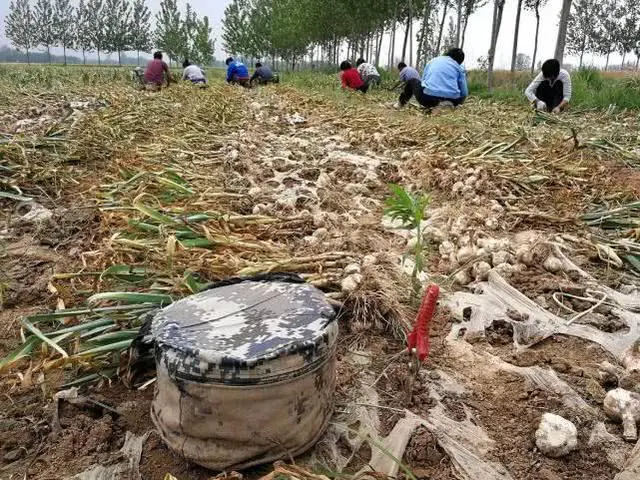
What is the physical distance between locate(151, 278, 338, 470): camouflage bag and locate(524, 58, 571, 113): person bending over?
6583 mm

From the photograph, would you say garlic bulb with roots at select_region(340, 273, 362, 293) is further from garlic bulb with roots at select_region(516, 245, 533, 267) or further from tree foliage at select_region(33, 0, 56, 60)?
tree foliage at select_region(33, 0, 56, 60)

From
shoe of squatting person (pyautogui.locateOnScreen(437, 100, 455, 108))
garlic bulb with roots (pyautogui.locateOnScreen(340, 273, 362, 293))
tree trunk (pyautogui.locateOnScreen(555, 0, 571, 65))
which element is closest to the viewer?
garlic bulb with roots (pyautogui.locateOnScreen(340, 273, 362, 293))

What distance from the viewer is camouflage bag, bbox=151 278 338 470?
120 cm

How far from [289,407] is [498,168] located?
3039mm

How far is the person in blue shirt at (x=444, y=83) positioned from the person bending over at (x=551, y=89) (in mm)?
1046

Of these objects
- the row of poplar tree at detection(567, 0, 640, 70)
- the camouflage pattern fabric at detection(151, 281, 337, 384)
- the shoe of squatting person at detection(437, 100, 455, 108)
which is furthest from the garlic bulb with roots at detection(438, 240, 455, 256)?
the row of poplar tree at detection(567, 0, 640, 70)

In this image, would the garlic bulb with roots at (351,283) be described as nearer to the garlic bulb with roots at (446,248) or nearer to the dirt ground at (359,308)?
the dirt ground at (359,308)

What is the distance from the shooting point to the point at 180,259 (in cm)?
219

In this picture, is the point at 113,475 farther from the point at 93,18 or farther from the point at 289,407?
the point at 93,18

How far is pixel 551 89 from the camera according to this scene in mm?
7453

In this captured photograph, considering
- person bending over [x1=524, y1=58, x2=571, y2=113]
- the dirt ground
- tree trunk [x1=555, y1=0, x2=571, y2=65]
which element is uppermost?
tree trunk [x1=555, y1=0, x2=571, y2=65]

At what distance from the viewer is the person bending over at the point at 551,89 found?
7091 millimetres

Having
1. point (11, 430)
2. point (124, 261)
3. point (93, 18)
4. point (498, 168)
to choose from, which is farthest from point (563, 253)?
point (93, 18)

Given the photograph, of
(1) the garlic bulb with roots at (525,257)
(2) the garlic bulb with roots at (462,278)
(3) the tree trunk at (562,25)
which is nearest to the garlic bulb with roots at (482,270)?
(2) the garlic bulb with roots at (462,278)
